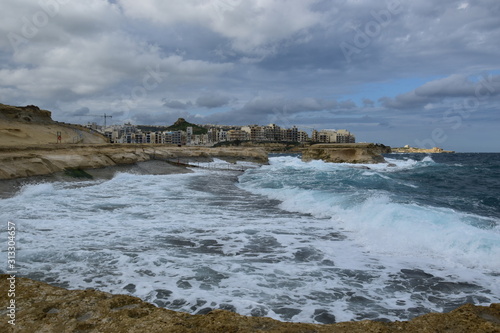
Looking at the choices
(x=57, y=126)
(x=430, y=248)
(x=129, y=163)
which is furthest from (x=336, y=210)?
(x=57, y=126)

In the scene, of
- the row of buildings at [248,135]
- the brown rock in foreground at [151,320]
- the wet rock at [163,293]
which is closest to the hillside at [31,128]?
the wet rock at [163,293]

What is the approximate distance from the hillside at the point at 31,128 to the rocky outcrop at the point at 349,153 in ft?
142

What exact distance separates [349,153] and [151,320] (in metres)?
54.3

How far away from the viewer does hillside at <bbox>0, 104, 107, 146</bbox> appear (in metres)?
43.0

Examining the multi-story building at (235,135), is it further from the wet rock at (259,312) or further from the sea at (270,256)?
the wet rock at (259,312)

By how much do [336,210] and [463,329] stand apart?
860cm

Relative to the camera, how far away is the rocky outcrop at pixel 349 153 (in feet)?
174

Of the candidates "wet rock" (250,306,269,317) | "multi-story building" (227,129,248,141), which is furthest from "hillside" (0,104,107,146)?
"multi-story building" (227,129,248,141)

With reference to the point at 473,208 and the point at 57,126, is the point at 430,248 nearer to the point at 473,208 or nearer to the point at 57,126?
the point at 473,208

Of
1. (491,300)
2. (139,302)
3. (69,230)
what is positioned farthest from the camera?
(69,230)

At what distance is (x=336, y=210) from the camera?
11852mm

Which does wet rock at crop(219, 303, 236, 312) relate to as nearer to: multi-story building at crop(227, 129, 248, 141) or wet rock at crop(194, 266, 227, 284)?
wet rock at crop(194, 266, 227, 284)

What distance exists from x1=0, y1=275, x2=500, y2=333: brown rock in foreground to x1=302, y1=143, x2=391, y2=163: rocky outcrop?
169 feet

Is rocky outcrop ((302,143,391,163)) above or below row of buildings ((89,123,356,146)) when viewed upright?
below
